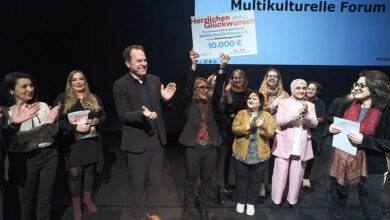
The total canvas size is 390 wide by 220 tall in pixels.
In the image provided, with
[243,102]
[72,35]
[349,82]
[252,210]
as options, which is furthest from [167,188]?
[349,82]

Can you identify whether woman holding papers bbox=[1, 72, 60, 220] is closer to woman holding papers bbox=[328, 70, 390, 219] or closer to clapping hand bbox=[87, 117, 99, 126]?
clapping hand bbox=[87, 117, 99, 126]

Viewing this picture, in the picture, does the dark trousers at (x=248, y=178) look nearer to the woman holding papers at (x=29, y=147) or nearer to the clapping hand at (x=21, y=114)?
the woman holding papers at (x=29, y=147)

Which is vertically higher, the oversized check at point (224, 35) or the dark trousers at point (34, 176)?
the oversized check at point (224, 35)

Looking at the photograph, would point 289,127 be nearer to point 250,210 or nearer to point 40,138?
point 250,210

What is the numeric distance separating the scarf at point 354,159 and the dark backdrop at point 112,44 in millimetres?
3342

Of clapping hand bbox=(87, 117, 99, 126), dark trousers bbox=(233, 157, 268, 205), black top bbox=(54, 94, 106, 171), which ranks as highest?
clapping hand bbox=(87, 117, 99, 126)

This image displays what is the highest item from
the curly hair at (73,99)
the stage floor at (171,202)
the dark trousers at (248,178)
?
the curly hair at (73,99)

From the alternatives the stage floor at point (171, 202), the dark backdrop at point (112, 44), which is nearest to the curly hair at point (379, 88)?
the stage floor at point (171, 202)

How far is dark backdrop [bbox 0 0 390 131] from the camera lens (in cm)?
512

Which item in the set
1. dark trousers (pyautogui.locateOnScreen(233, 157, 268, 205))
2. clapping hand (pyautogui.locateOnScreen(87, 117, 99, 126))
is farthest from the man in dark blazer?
dark trousers (pyautogui.locateOnScreen(233, 157, 268, 205))

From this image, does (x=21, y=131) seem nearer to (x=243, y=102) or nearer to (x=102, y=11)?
(x=243, y=102)

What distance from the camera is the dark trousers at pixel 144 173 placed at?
7.72 feet

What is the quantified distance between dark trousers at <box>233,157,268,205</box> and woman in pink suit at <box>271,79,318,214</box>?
0.73 ft

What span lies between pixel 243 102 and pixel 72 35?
13.9ft
